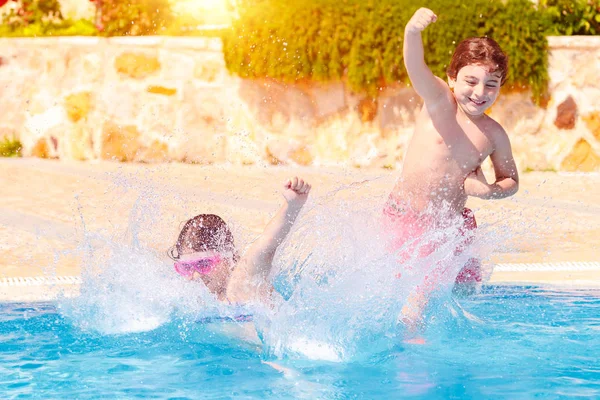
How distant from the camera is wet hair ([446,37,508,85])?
3.73 meters

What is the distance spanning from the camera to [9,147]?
9.39m

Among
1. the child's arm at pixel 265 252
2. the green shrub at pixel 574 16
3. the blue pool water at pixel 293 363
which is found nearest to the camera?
the blue pool water at pixel 293 363

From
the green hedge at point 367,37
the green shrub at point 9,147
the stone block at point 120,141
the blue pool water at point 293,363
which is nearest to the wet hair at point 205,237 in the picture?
the blue pool water at point 293,363

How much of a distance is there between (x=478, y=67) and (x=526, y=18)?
487cm

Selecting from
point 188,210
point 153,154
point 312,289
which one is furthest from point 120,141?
point 312,289

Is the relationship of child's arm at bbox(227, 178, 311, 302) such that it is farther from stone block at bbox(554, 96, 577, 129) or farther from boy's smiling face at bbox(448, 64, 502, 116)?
stone block at bbox(554, 96, 577, 129)

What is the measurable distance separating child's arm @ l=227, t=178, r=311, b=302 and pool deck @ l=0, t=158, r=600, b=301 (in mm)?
646

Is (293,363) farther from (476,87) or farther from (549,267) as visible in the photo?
(549,267)

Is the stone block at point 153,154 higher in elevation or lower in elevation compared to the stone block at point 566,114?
lower

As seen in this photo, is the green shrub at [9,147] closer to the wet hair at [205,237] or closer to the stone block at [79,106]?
the stone block at [79,106]

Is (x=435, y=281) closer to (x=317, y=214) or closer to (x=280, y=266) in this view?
(x=317, y=214)

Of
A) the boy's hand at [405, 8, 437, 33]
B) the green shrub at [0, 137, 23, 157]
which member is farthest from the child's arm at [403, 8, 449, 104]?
the green shrub at [0, 137, 23, 157]

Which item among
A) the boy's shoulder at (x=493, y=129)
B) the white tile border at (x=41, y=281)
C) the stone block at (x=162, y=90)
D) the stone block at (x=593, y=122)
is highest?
the stone block at (x=162, y=90)

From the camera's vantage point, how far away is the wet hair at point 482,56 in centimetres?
373
